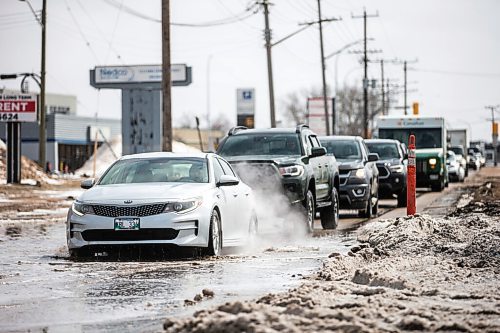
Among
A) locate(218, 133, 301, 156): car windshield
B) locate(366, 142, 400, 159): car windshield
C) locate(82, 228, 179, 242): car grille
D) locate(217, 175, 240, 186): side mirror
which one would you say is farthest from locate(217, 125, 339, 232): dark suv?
locate(366, 142, 400, 159): car windshield

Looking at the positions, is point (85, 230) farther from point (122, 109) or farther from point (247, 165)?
point (122, 109)

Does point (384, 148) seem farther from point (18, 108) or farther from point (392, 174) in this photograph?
point (18, 108)

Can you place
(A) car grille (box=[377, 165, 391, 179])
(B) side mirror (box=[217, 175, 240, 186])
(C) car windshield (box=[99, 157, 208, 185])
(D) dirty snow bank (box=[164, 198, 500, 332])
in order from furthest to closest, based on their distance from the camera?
(A) car grille (box=[377, 165, 391, 179]), (C) car windshield (box=[99, 157, 208, 185]), (B) side mirror (box=[217, 175, 240, 186]), (D) dirty snow bank (box=[164, 198, 500, 332])

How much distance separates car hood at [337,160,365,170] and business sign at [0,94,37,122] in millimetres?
20356

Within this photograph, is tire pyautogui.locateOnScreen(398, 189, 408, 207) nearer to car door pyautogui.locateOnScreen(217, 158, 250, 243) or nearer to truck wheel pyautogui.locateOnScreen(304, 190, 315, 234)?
truck wheel pyautogui.locateOnScreen(304, 190, 315, 234)

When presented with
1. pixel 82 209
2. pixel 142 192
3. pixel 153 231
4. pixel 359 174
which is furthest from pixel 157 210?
pixel 359 174

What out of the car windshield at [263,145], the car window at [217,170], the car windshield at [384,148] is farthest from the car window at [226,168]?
the car windshield at [384,148]

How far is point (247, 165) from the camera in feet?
63.0

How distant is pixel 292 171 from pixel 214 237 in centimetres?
510

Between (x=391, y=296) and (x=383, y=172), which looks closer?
(x=391, y=296)

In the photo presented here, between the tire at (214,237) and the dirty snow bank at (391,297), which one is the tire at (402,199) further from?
the tire at (214,237)

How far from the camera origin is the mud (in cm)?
751

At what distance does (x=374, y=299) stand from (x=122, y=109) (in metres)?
66.2

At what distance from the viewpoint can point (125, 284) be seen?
1126 centimetres
